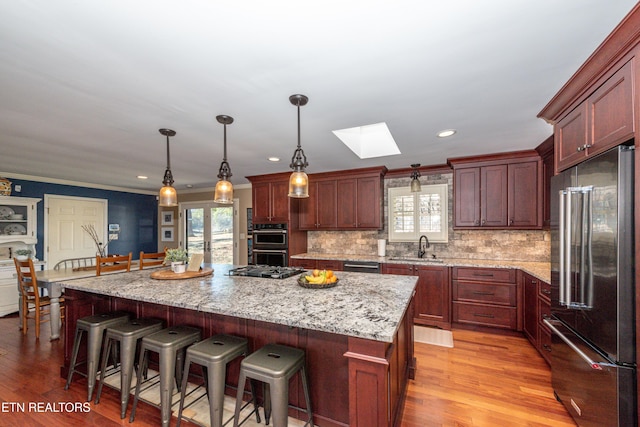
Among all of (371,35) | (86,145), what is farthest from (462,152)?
(86,145)

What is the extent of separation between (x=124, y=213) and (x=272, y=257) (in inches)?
163

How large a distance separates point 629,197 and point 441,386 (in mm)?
1920

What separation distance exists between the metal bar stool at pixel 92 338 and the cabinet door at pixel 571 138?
12.1ft

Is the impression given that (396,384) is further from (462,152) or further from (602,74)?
(462,152)

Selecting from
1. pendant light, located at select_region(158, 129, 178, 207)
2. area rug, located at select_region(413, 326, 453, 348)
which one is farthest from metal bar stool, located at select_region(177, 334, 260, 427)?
area rug, located at select_region(413, 326, 453, 348)

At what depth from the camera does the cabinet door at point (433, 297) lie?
3646 millimetres

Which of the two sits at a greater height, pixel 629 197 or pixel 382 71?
pixel 382 71

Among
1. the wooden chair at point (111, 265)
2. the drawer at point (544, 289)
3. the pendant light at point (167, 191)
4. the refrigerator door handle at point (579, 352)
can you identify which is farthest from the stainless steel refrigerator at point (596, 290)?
the wooden chair at point (111, 265)

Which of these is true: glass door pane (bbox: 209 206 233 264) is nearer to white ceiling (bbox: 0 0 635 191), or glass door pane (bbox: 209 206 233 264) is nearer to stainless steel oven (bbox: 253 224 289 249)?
stainless steel oven (bbox: 253 224 289 249)

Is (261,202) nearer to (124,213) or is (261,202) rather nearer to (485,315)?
(124,213)

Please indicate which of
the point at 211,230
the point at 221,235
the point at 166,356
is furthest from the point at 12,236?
the point at 166,356

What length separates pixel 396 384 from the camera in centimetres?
177

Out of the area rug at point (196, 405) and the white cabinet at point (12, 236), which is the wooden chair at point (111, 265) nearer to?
the area rug at point (196, 405)

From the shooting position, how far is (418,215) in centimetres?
439
